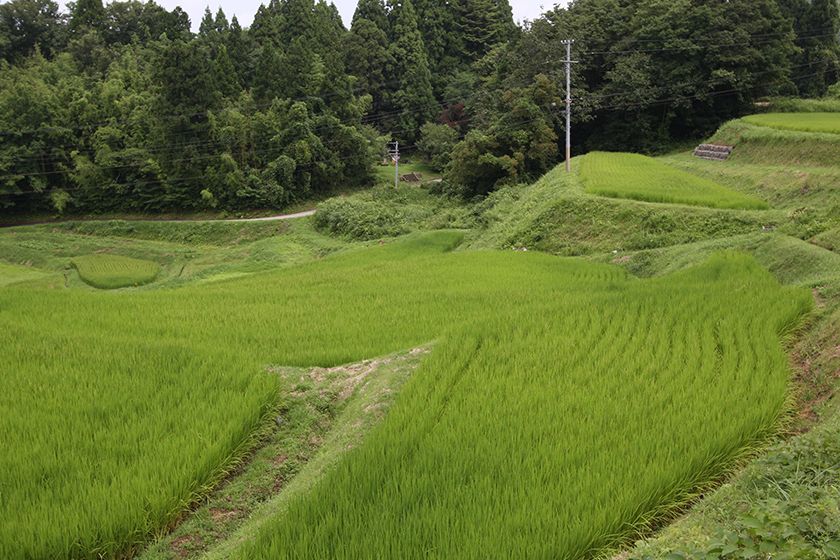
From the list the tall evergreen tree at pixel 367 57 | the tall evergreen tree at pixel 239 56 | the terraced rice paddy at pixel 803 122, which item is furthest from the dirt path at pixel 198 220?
the terraced rice paddy at pixel 803 122

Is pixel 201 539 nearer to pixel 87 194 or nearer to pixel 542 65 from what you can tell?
pixel 542 65

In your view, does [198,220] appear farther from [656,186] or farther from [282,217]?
[656,186]

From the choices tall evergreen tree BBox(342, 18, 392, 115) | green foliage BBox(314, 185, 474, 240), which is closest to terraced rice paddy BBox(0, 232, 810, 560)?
green foliage BBox(314, 185, 474, 240)

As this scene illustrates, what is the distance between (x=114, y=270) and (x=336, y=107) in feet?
70.7

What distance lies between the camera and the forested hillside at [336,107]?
33.3 meters

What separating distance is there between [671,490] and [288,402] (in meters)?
3.71

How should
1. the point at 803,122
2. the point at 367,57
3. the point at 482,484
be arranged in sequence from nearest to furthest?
the point at 482,484 → the point at 803,122 → the point at 367,57

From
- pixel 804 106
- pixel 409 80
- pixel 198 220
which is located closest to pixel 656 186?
pixel 804 106

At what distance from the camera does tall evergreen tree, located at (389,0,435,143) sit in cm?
5222

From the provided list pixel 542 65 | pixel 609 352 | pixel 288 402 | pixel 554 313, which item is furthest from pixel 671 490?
pixel 542 65

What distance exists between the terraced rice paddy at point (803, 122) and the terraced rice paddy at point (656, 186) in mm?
4249

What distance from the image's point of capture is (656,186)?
20.0 m

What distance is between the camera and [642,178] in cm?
2167

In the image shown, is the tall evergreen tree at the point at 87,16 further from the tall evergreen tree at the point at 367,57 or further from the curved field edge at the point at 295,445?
the curved field edge at the point at 295,445
